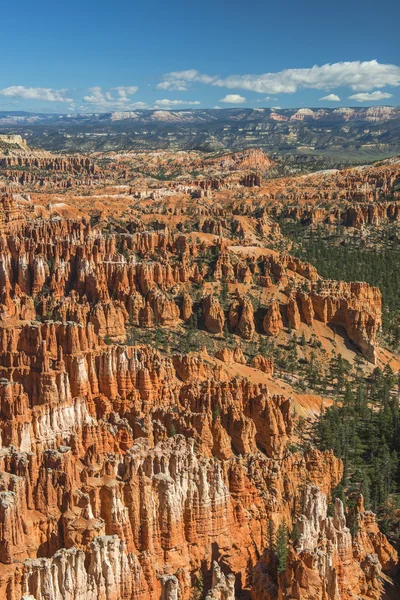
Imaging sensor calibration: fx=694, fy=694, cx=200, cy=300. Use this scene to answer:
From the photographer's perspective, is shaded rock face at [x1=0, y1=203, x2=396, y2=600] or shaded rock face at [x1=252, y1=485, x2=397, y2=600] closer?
shaded rock face at [x1=252, y1=485, x2=397, y2=600]

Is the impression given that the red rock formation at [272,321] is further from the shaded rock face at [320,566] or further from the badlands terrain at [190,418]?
the shaded rock face at [320,566]

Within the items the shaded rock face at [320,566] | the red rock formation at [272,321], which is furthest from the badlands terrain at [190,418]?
the red rock formation at [272,321]

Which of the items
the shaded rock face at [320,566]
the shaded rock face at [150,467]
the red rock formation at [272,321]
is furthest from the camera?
the red rock formation at [272,321]

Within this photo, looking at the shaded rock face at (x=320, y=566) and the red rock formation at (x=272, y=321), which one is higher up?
the shaded rock face at (x=320, y=566)

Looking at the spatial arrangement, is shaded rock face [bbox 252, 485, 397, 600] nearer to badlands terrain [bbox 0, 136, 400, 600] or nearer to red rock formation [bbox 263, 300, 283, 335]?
badlands terrain [bbox 0, 136, 400, 600]

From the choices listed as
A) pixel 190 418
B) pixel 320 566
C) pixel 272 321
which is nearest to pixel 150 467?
pixel 320 566

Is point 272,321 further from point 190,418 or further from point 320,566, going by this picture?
point 320,566

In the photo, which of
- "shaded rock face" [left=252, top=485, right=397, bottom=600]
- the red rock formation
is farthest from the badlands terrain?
the red rock formation

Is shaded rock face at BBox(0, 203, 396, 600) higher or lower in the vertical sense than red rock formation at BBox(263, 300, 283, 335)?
higher

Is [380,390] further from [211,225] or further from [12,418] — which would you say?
[211,225]

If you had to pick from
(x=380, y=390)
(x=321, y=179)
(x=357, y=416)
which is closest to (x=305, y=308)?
(x=380, y=390)
